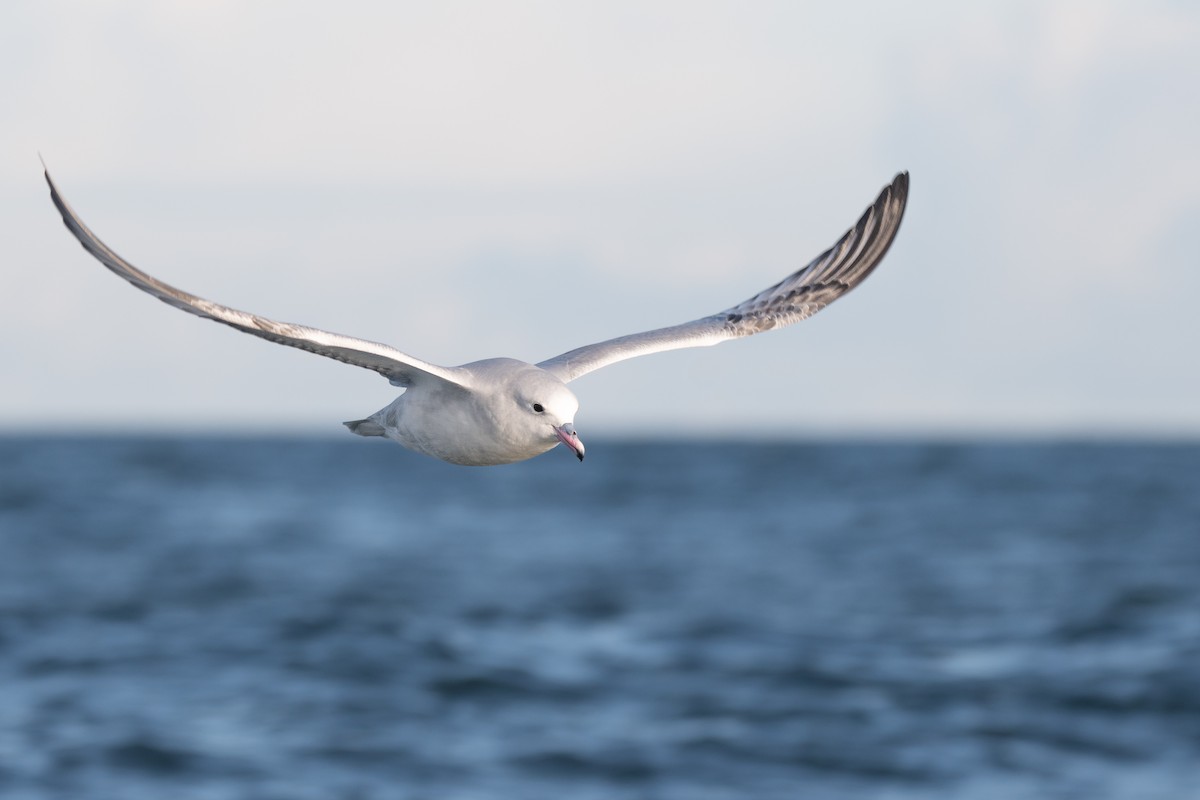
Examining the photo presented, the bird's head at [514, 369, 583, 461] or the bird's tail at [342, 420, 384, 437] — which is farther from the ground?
the bird's tail at [342, 420, 384, 437]

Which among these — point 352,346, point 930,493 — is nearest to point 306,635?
point 352,346

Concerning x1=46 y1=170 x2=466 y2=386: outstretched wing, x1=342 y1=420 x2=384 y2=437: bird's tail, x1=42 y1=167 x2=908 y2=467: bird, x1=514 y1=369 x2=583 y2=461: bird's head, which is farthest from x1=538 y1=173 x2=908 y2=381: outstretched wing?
x1=46 y1=170 x2=466 y2=386: outstretched wing

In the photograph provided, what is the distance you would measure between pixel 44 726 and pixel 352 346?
28.3 m

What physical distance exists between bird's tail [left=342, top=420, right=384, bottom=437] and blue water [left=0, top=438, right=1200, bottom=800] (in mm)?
19763

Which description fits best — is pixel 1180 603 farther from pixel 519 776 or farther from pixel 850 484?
pixel 850 484

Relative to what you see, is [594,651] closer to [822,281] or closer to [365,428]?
[822,281]

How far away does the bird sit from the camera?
8.58 metres

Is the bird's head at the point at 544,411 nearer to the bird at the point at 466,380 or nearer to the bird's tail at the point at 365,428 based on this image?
the bird at the point at 466,380

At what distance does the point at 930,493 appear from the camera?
100 metres

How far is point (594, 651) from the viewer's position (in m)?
43.2

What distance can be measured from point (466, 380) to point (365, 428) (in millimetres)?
1527

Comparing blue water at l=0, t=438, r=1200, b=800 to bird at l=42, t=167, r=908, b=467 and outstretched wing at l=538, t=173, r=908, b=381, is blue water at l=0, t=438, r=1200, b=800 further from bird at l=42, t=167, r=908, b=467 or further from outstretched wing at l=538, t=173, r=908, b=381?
bird at l=42, t=167, r=908, b=467

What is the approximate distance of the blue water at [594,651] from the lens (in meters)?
31.4

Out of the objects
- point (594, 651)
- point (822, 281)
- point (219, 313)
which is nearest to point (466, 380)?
point (219, 313)
